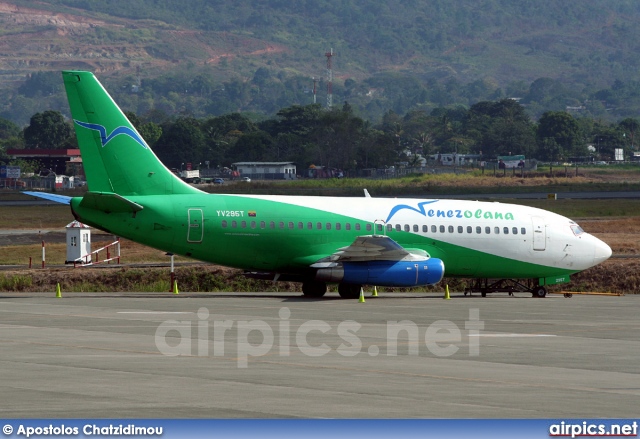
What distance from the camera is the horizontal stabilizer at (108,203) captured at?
37469 mm

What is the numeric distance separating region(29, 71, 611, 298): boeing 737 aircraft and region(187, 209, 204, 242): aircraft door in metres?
0.03

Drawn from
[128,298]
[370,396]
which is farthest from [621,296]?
[370,396]

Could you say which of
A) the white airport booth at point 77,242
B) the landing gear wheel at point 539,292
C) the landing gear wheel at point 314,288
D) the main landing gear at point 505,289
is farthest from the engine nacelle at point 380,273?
the white airport booth at point 77,242

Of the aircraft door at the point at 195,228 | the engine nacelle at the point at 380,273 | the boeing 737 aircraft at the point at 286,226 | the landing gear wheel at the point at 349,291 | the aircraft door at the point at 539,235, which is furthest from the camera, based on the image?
the aircraft door at the point at 539,235

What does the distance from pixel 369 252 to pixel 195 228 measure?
589cm

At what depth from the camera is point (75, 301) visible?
1489 inches

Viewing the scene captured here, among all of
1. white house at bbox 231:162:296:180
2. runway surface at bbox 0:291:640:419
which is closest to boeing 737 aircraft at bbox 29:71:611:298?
runway surface at bbox 0:291:640:419

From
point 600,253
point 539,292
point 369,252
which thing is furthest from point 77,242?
point 600,253

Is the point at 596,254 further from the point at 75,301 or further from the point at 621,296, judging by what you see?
the point at 75,301

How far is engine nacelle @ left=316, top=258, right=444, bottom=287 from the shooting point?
3931 cm

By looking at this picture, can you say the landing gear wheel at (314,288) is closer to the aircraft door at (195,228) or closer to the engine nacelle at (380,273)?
the engine nacelle at (380,273)

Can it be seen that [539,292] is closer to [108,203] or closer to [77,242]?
[108,203]

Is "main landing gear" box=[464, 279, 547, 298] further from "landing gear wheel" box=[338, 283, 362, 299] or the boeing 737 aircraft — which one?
"landing gear wheel" box=[338, 283, 362, 299]

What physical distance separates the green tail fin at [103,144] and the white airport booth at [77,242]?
46.6ft
